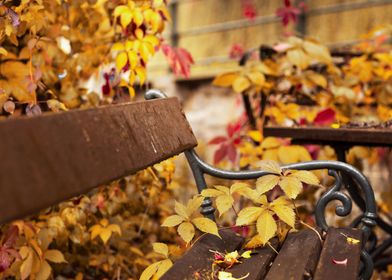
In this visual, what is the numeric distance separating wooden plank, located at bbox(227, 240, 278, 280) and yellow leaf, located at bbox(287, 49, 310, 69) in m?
1.34

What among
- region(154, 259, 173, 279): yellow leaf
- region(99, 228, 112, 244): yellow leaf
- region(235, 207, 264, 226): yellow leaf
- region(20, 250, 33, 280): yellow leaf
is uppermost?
region(235, 207, 264, 226): yellow leaf

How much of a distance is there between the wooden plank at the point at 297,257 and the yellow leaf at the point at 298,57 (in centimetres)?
121

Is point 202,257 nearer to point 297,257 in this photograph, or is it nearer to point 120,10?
point 297,257

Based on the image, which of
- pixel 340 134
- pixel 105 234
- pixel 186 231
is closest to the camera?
pixel 186 231

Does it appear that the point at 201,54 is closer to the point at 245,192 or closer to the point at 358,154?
the point at 358,154

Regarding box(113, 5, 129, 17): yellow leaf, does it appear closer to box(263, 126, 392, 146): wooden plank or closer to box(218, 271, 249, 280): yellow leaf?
box(263, 126, 392, 146): wooden plank

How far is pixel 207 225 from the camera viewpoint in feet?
4.69

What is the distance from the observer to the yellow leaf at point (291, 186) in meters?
1.41

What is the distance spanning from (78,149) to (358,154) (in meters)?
1.94

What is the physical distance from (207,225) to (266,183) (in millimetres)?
177

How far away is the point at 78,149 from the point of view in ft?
3.35

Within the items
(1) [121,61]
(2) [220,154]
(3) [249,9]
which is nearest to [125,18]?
(1) [121,61]

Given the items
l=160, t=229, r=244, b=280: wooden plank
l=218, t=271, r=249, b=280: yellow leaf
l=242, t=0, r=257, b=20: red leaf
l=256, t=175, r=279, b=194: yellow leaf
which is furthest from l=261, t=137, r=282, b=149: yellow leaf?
l=242, t=0, r=257, b=20: red leaf

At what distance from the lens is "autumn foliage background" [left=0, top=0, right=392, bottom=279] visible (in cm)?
173
